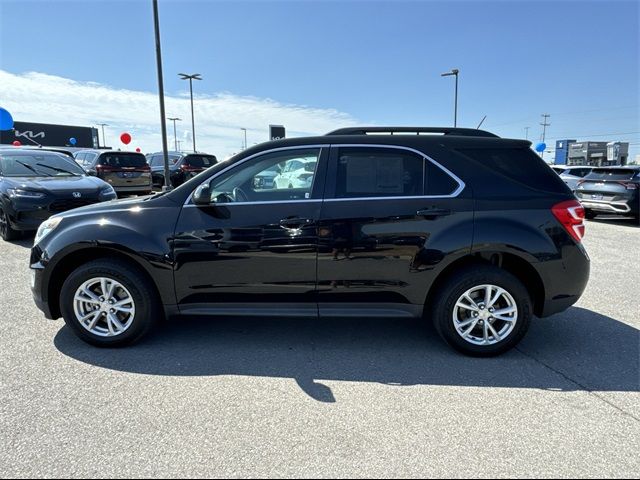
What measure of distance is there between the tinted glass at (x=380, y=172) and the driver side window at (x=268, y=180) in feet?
0.89

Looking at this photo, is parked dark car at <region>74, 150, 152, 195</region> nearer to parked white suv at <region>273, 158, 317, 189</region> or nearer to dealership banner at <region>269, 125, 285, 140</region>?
dealership banner at <region>269, 125, 285, 140</region>

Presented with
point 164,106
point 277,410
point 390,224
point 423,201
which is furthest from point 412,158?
point 164,106

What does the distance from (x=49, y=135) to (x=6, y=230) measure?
149 ft

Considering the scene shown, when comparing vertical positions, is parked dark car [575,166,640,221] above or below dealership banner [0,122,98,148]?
below

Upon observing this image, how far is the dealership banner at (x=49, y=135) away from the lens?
137ft

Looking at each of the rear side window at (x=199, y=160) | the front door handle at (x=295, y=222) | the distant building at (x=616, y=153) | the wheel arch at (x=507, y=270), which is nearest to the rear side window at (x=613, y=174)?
the wheel arch at (x=507, y=270)

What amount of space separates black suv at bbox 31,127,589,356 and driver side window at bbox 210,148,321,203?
0.01 m

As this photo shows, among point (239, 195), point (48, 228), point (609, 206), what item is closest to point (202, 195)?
point (239, 195)

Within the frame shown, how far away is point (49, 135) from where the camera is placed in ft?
146

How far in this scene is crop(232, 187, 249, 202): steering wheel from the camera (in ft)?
11.5

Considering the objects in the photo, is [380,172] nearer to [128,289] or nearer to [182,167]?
[128,289]

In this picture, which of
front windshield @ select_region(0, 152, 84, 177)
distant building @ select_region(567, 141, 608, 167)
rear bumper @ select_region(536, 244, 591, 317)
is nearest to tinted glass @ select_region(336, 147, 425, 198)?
rear bumper @ select_region(536, 244, 591, 317)

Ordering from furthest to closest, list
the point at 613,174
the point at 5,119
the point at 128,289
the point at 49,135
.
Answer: the point at 49,135
the point at 5,119
the point at 613,174
the point at 128,289

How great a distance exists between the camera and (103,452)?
2.27 meters
